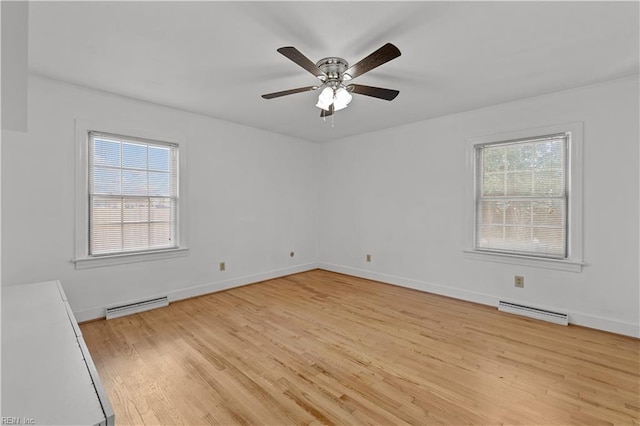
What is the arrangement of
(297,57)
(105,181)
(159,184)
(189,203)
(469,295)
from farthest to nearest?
(189,203) → (469,295) → (159,184) → (105,181) → (297,57)

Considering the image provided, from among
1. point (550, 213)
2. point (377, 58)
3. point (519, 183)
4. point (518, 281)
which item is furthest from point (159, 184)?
point (550, 213)

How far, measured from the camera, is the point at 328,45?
2.23 meters

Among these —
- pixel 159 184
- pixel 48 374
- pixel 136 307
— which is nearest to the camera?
pixel 48 374

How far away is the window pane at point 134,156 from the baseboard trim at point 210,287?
5.30 ft

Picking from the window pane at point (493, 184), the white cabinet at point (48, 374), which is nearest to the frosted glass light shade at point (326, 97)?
the white cabinet at point (48, 374)

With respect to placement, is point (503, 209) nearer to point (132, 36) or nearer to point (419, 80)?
point (419, 80)

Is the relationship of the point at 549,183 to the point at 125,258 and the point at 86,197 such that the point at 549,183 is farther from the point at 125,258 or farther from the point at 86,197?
the point at 86,197

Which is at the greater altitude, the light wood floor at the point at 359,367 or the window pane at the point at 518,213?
the window pane at the point at 518,213

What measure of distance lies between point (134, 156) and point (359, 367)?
3403 mm

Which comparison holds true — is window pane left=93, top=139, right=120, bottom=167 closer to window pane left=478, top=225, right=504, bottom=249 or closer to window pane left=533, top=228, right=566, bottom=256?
window pane left=478, top=225, right=504, bottom=249

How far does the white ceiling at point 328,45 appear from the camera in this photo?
1864 millimetres

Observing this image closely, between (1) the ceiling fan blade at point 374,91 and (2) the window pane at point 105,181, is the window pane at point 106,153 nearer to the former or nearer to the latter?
(2) the window pane at point 105,181

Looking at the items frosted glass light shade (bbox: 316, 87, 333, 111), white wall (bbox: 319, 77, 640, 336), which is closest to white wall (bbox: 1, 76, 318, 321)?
white wall (bbox: 319, 77, 640, 336)

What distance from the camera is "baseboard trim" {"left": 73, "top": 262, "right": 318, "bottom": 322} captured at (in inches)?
124
